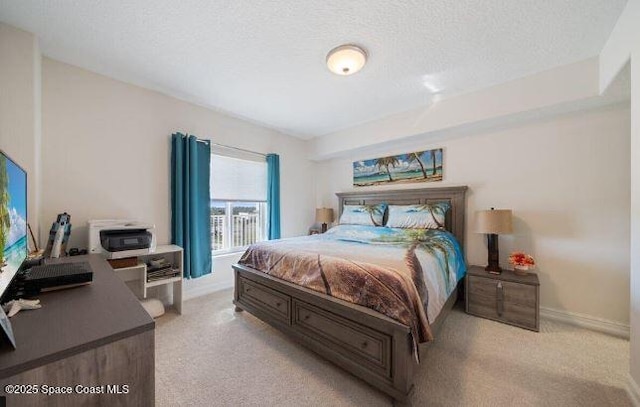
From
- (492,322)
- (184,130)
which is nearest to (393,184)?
(492,322)

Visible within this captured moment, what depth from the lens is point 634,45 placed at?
4.73 ft

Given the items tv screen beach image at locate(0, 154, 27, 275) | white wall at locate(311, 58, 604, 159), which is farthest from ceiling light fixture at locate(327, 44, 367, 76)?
tv screen beach image at locate(0, 154, 27, 275)

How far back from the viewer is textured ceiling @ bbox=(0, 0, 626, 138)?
158cm

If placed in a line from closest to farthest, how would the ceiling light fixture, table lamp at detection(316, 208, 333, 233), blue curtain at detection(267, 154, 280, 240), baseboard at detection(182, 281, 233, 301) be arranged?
the ceiling light fixture → baseboard at detection(182, 281, 233, 301) → blue curtain at detection(267, 154, 280, 240) → table lamp at detection(316, 208, 333, 233)

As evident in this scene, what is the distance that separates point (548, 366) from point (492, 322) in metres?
0.64

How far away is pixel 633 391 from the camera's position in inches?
54.9

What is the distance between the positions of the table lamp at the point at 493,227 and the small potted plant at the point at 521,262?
135 mm

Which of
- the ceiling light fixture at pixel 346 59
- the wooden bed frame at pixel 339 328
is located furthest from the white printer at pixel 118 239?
the ceiling light fixture at pixel 346 59

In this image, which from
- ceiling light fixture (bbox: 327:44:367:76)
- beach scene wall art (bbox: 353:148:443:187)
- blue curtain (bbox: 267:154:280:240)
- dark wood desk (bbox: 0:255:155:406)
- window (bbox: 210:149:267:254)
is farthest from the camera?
blue curtain (bbox: 267:154:280:240)

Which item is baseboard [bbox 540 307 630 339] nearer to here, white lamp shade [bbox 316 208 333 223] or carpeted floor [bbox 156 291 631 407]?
carpeted floor [bbox 156 291 631 407]

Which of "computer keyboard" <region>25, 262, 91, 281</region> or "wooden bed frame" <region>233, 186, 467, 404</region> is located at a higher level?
"computer keyboard" <region>25, 262, 91, 281</region>

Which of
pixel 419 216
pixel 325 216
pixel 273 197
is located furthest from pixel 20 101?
pixel 419 216

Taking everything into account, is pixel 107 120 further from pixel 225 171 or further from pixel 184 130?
pixel 225 171

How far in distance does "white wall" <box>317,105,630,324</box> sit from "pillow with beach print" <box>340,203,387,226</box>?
110 cm
